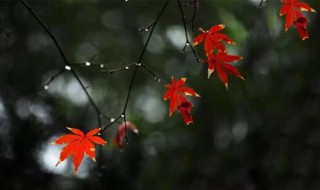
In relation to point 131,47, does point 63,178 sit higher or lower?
lower

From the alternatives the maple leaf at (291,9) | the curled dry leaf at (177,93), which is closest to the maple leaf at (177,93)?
the curled dry leaf at (177,93)

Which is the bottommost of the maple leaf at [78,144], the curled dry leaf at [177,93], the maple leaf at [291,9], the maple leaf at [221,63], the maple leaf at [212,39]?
the maple leaf at [78,144]

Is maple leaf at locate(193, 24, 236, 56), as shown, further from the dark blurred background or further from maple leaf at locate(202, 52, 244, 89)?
the dark blurred background

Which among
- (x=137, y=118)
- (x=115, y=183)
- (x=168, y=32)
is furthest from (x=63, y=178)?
(x=168, y=32)

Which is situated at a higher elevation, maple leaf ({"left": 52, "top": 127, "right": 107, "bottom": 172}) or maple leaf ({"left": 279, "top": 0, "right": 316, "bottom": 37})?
maple leaf ({"left": 279, "top": 0, "right": 316, "bottom": 37})

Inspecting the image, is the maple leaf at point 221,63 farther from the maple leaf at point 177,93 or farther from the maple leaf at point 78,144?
the maple leaf at point 78,144

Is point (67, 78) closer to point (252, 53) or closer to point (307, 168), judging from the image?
point (252, 53)

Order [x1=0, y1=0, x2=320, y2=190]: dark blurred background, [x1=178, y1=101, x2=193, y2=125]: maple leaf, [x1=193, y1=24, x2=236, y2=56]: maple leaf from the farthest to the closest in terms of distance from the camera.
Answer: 1. [x1=0, y1=0, x2=320, y2=190]: dark blurred background
2. [x1=193, y1=24, x2=236, y2=56]: maple leaf
3. [x1=178, y1=101, x2=193, y2=125]: maple leaf

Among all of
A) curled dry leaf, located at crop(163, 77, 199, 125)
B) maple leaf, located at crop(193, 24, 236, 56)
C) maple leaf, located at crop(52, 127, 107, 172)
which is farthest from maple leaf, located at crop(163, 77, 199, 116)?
maple leaf, located at crop(52, 127, 107, 172)
